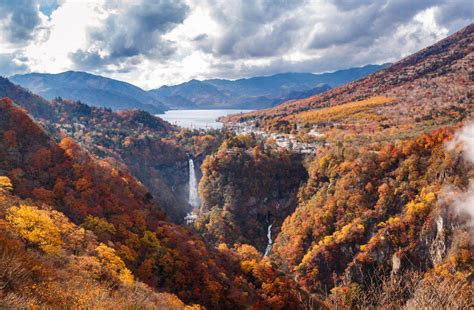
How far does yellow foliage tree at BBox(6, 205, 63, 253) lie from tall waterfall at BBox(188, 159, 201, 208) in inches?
4310

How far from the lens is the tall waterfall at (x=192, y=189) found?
141288 millimetres

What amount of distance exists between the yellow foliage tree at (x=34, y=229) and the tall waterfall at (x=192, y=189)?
109471mm

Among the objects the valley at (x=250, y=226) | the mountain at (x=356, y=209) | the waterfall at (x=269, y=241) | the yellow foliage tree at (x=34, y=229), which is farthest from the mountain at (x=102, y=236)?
the waterfall at (x=269, y=241)

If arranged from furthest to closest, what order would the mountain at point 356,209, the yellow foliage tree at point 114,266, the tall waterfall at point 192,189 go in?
the tall waterfall at point 192,189 → the mountain at point 356,209 → the yellow foliage tree at point 114,266

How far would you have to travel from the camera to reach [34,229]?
92.4ft

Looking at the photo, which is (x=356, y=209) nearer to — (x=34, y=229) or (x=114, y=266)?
(x=114, y=266)

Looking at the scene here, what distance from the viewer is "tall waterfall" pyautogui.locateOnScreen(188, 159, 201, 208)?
14129 cm

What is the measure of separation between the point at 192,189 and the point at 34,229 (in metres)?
121

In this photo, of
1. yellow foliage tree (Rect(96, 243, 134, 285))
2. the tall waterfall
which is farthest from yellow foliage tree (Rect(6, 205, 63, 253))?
the tall waterfall

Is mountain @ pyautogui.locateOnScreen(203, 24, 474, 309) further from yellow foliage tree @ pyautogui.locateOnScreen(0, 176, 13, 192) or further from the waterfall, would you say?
yellow foliage tree @ pyautogui.locateOnScreen(0, 176, 13, 192)

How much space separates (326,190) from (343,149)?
1444 cm

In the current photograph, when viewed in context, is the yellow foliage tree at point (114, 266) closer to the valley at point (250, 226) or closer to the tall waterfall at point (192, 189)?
the valley at point (250, 226)

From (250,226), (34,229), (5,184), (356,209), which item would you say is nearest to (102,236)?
(5,184)

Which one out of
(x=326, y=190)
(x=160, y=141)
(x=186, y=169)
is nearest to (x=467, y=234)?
(x=326, y=190)
